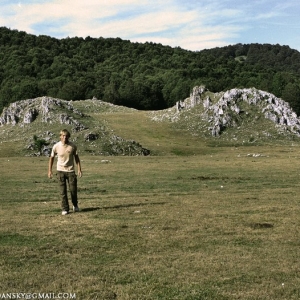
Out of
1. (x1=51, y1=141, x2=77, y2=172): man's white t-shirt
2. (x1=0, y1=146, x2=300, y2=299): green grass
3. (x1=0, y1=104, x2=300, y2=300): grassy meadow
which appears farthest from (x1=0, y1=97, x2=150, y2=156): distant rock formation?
(x1=51, y1=141, x2=77, y2=172): man's white t-shirt

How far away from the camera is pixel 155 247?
1357 centimetres

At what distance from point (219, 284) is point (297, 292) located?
1.81 m

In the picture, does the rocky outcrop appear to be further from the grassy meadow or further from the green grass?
the green grass

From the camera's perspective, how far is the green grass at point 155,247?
10.1 m

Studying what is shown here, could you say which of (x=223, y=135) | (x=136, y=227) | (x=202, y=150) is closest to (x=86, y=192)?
(x=136, y=227)

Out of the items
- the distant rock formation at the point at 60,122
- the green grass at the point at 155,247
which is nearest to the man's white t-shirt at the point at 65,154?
the green grass at the point at 155,247

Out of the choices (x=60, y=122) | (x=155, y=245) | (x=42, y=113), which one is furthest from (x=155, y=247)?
(x=42, y=113)

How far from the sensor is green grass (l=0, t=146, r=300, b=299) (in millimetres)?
10133

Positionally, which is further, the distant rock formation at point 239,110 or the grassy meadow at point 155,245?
the distant rock formation at point 239,110

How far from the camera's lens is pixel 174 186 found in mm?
33094

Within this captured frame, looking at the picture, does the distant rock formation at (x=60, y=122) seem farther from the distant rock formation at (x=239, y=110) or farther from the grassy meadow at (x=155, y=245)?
the grassy meadow at (x=155, y=245)

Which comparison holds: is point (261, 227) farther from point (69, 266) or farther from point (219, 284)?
point (69, 266)

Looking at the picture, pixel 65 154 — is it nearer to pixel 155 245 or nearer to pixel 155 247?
pixel 155 245

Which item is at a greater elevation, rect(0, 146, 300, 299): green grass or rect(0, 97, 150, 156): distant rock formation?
rect(0, 97, 150, 156): distant rock formation
